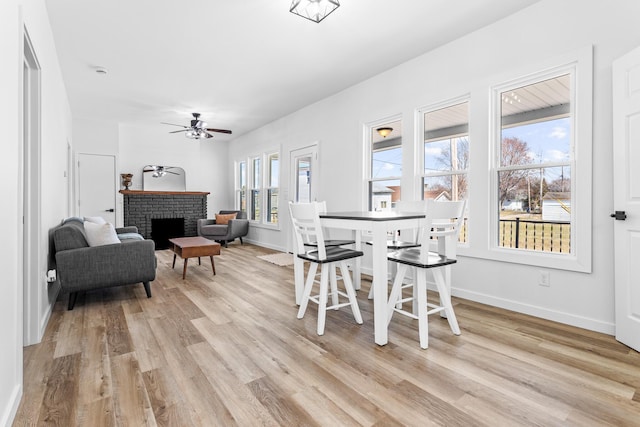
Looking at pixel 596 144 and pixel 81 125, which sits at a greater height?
pixel 81 125

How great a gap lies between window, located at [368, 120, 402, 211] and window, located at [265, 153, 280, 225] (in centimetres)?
295

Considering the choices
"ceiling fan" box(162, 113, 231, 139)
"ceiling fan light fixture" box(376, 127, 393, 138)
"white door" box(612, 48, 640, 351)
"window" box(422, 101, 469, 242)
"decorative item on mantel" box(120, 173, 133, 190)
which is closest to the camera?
"white door" box(612, 48, 640, 351)

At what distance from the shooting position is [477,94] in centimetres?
321

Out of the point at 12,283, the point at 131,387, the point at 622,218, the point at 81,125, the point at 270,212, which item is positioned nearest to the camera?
the point at 12,283

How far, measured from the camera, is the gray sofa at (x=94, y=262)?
2.97 metres

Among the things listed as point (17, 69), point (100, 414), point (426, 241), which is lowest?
point (100, 414)

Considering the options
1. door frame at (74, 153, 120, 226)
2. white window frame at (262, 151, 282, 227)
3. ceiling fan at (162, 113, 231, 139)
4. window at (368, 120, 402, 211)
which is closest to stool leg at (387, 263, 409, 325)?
window at (368, 120, 402, 211)

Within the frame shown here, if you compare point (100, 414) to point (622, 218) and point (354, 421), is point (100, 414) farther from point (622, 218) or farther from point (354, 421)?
point (622, 218)

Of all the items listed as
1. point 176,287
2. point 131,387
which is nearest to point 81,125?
point 176,287

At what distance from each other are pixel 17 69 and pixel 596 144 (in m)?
3.77

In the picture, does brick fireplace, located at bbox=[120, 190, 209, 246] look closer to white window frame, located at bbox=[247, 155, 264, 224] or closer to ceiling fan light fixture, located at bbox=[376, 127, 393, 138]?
white window frame, located at bbox=[247, 155, 264, 224]

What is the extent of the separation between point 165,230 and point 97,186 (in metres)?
1.60

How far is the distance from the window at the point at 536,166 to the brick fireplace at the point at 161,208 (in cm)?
665

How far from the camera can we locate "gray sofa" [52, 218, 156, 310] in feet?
9.75
